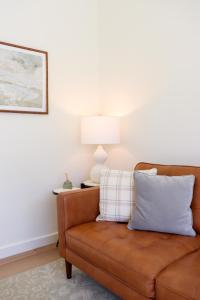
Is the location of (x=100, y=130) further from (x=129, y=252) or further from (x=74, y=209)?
(x=129, y=252)

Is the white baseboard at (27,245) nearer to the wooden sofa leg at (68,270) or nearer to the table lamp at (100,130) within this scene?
the wooden sofa leg at (68,270)

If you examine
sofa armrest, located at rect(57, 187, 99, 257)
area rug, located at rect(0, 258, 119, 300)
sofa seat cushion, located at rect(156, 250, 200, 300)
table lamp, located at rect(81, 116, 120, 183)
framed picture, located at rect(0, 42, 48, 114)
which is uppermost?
framed picture, located at rect(0, 42, 48, 114)

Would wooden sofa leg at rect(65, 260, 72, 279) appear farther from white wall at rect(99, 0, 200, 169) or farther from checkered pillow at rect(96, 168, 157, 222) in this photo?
white wall at rect(99, 0, 200, 169)

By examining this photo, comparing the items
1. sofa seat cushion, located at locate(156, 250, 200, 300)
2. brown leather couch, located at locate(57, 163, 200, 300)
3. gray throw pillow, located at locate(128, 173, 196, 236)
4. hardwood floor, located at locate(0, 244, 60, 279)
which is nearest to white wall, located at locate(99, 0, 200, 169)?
brown leather couch, located at locate(57, 163, 200, 300)

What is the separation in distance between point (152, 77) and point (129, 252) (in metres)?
1.64

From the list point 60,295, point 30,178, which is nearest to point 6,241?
point 30,178

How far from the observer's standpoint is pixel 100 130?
2555 millimetres

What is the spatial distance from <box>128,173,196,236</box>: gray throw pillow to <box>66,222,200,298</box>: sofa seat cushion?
6 cm

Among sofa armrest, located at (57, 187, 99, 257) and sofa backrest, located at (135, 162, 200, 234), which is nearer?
sofa backrest, located at (135, 162, 200, 234)

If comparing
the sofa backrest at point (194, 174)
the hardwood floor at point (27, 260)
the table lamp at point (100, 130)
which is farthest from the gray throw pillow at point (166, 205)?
the hardwood floor at point (27, 260)

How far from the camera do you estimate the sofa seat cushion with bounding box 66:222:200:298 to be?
4.45 feet

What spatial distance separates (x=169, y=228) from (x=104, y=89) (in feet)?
6.01

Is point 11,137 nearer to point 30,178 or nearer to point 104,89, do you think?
point 30,178

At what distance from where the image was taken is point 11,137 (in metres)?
2.43
